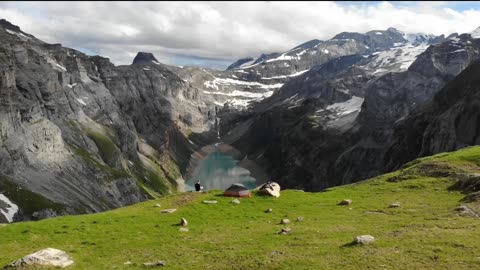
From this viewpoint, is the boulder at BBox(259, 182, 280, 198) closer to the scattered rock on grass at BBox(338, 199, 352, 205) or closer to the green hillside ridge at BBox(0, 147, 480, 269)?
the green hillside ridge at BBox(0, 147, 480, 269)

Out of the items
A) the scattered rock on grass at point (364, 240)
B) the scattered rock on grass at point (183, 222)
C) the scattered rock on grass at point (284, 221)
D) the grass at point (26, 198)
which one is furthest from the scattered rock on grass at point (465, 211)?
Answer: the grass at point (26, 198)

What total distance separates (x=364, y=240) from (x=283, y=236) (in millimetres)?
6381

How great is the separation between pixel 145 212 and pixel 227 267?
741 inches

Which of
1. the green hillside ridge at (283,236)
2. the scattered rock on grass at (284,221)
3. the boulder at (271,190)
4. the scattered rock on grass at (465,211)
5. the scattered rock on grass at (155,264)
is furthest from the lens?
the boulder at (271,190)

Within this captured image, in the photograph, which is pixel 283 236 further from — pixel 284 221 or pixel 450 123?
pixel 450 123

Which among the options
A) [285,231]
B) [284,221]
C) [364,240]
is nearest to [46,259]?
[285,231]

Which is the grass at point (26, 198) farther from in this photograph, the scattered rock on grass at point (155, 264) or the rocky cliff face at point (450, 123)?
the rocky cliff face at point (450, 123)

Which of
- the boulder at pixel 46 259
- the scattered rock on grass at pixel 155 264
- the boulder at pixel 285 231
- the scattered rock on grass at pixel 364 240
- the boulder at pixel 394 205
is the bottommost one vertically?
the scattered rock on grass at pixel 155 264

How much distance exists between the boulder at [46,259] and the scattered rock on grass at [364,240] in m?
19.0

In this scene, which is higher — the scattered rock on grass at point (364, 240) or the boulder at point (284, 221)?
the scattered rock on grass at point (364, 240)

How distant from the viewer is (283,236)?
35125 millimetres

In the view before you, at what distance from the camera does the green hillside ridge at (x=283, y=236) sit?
2895 cm

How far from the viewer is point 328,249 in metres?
30.7

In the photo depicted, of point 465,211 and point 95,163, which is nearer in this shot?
point 465,211
